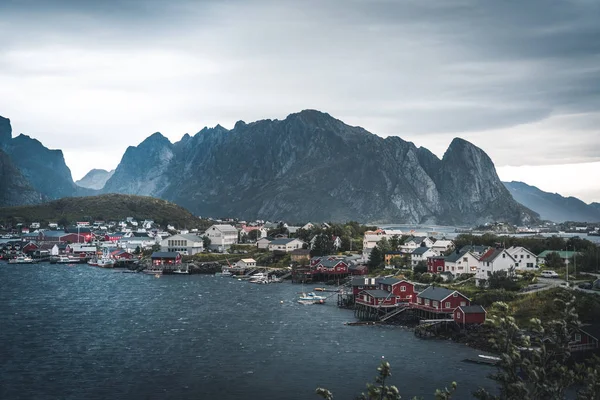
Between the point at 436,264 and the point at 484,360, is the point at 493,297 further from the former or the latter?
the point at 436,264

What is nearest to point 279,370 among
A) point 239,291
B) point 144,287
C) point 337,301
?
point 337,301

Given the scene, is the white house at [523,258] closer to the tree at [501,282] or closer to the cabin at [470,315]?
the tree at [501,282]

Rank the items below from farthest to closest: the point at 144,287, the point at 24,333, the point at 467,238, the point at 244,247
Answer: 1. the point at 244,247
2. the point at 467,238
3. the point at 144,287
4. the point at 24,333

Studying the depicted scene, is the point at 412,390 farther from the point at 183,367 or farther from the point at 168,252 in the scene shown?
the point at 168,252

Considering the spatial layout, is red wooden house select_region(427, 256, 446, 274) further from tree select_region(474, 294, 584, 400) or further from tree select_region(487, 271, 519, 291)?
tree select_region(474, 294, 584, 400)

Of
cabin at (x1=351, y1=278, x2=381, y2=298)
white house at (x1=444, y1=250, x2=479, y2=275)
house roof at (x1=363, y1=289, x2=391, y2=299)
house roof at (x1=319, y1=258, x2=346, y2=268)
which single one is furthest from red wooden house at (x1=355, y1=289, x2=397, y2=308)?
house roof at (x1=319, y1=258, x2=346, y2=268)

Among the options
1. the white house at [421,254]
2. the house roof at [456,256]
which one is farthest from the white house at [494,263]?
the white house at [421,254]
